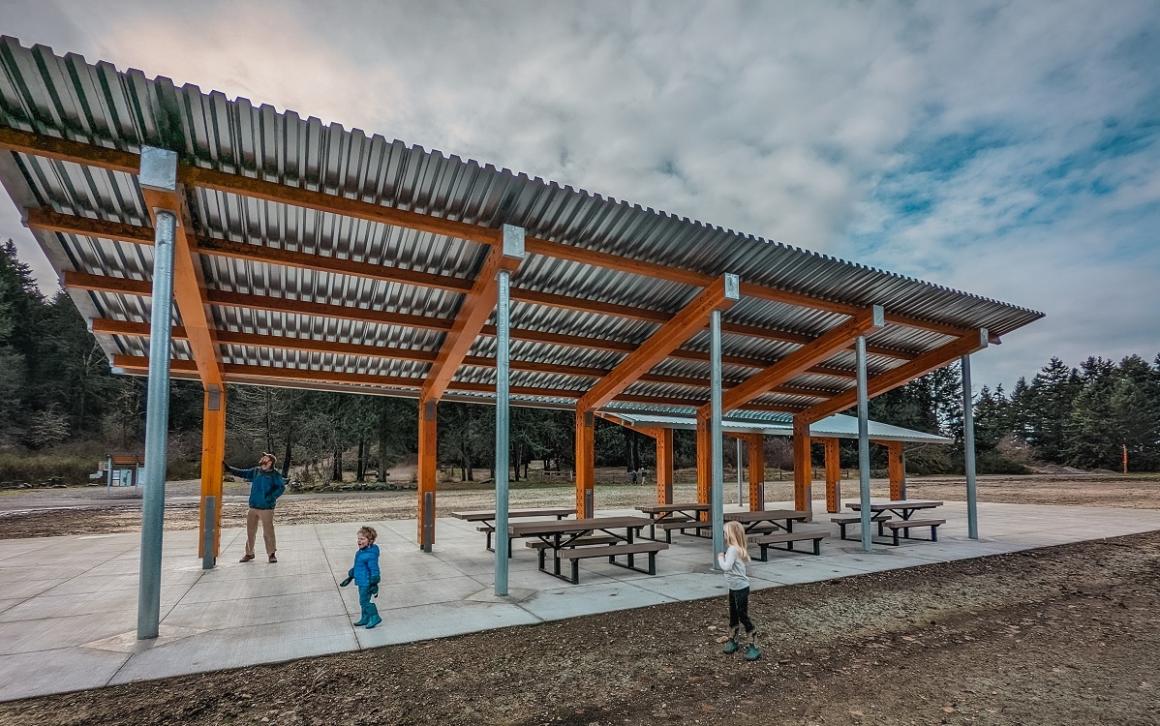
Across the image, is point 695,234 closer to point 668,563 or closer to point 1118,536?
point 668,563

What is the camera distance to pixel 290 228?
702 cm

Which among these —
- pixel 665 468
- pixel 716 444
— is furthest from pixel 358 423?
pixel 716 444

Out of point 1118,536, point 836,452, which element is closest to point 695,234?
point 1118,536

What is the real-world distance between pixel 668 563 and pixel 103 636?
7584 millimetres

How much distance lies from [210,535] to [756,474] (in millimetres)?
14490

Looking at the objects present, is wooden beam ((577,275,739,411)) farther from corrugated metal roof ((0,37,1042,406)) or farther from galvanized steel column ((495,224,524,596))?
galvanized steel column ((495,224,524,596))

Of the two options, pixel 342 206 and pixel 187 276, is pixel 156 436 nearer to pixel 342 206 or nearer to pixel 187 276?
pixel 187 276

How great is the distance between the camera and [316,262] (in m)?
7.41

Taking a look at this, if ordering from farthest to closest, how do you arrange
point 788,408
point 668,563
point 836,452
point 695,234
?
point 836,452 < point 788,408 < point 668,563 < point 695,234

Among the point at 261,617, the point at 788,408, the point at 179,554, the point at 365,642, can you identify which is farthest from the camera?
the point at 788,408

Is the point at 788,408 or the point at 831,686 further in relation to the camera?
the point at 788,408

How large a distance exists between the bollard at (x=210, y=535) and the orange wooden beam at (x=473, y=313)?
396 centimetres

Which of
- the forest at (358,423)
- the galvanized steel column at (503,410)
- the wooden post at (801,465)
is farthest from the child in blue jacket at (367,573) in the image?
the forest at (358,423)

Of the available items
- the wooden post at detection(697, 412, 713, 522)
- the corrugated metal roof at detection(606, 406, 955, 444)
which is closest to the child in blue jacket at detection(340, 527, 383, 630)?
the corrugated metal roof at detection(606, 406, 955, 444)
